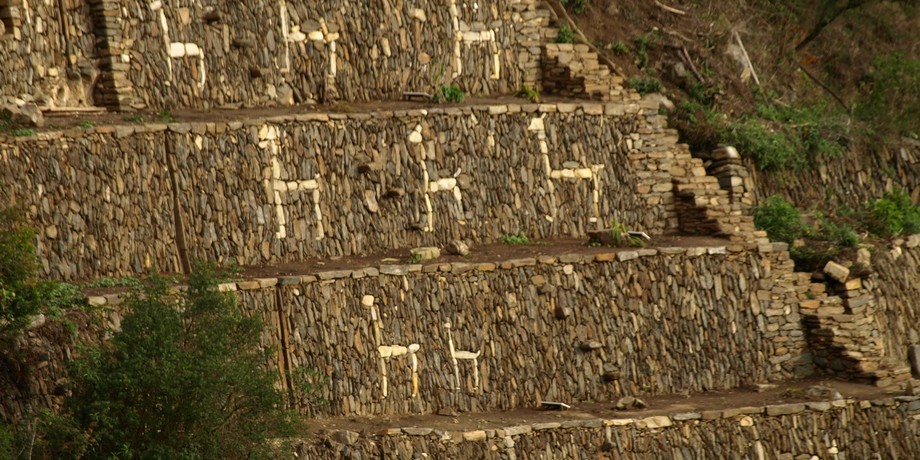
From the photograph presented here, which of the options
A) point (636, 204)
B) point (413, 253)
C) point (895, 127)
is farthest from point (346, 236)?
point (895, 127)

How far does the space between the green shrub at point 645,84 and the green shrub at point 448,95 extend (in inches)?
150

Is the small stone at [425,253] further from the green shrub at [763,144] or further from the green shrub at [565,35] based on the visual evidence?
the green shrub at [763,144]

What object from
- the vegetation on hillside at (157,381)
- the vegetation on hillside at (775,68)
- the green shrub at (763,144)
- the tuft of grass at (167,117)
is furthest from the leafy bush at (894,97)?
the vegetation on hillside at (157,381)

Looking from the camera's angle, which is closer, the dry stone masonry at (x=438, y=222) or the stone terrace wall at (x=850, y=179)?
the dry stone masonry at (x=438, y=222)

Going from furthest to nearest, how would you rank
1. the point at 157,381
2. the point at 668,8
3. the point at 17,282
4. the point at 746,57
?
the point at 746,57 → the point at 668,8 → the point at 17,282 → the point at 157,381

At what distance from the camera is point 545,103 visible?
102 ft

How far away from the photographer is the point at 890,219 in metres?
33.9

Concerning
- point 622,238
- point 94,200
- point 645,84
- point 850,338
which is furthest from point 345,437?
point 645,84

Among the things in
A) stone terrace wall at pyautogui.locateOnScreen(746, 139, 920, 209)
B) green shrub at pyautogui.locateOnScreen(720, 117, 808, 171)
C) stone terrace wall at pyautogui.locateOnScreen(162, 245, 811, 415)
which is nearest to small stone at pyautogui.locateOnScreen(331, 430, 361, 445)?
stone terrace wall at pyautogui.locateOnScreen(162, 245, 811, 415)

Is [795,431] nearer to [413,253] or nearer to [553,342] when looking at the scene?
[553,342]

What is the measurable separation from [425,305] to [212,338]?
5225 mm

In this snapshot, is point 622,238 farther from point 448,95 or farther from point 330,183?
point 330,183

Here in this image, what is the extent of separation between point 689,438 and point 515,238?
4.42 metres

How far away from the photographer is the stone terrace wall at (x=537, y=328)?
2633 centimetres
